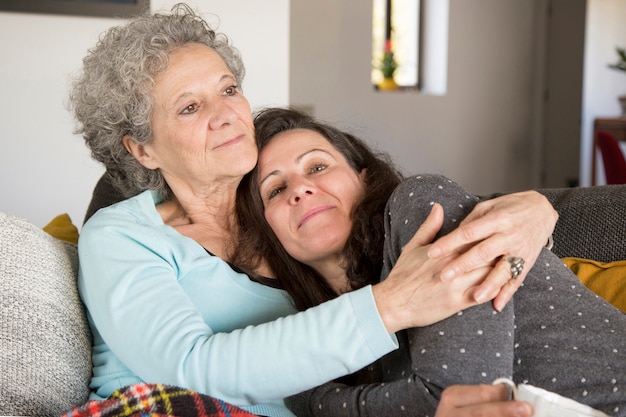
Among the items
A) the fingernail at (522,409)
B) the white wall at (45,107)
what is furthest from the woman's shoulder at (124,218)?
the white wall at (45,107)

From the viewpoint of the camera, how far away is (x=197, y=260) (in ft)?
5.18

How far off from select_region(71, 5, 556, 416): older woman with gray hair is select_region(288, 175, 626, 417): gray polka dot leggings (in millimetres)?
51

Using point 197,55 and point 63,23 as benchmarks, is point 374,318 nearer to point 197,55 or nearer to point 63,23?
point 197,55

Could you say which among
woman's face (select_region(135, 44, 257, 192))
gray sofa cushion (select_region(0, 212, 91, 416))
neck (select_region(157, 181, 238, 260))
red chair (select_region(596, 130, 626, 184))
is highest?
woman's face (select_region(135, 44, 257, 192))

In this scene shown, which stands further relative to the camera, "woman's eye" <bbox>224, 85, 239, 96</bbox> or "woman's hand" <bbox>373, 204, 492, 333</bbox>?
"woman's eye" <bbox>224, 85, 239, 96</bbox>

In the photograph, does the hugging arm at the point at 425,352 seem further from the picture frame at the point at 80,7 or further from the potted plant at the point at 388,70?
the potted plant at the point at 388,70

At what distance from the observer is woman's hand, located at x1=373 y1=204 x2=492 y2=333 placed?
1189mm

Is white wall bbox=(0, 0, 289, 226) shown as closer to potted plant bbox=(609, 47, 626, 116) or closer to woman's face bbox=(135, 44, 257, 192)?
woman's face bbox=(135, 44, 257, 192)

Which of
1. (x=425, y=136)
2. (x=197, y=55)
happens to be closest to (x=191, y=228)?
(x=197, y=55)

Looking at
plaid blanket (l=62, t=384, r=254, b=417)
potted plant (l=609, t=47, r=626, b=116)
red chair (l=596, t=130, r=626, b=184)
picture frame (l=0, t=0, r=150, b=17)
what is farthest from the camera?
potted plant (l=609, t=47, r=626, b=116)

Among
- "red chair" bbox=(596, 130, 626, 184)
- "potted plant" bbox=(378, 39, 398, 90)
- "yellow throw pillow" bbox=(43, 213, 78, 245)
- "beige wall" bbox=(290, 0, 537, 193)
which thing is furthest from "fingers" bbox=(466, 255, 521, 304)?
"potted plant" bbox=(378, 39, 398, 90)

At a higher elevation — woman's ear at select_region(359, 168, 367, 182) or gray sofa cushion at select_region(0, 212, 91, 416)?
woman's ear at select_region(359, 168, 367, 182)

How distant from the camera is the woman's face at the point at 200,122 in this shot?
1670 millimetres

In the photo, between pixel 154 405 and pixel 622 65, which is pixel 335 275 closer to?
pixel 154 405
